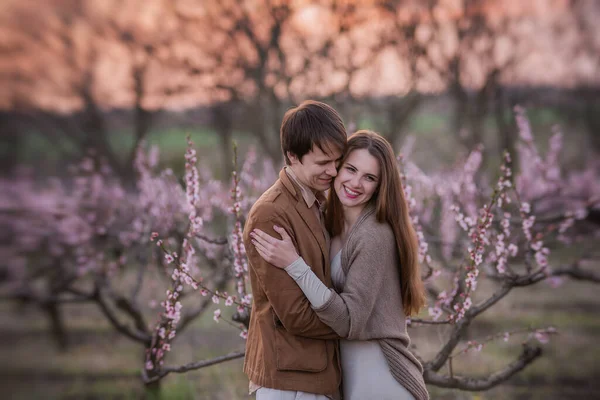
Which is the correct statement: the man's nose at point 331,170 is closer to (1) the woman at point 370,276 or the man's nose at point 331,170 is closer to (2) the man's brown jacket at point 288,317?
(1) the woman at point 370,276

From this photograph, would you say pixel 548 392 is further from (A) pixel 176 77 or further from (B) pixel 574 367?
(A) pixel 176 77

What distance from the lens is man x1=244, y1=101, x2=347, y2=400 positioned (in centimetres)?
236

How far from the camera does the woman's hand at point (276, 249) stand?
2.35 m

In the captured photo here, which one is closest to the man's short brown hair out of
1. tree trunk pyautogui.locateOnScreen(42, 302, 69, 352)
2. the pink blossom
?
the pink blossom

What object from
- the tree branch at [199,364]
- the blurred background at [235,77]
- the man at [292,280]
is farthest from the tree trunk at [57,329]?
the man at [292,280]

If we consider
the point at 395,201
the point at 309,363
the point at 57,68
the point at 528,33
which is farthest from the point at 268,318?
the point at 528,33

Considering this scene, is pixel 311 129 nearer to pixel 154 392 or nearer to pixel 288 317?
pixel 288 317

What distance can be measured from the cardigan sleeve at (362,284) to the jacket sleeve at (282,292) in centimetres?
6

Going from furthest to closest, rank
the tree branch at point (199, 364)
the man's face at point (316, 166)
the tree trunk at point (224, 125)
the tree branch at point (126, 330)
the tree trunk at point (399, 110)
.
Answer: the tree trunk at point (224, 125) → the tree trunk at point (399, 110) → the tree branch at point (126, 330) → the tree branch at point (199, 364) → the man's face at point (316, 166)

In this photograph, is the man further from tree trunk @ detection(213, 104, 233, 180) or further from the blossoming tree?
tree trunk @ detection(213, 104, 233, 180)

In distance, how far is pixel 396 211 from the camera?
8.64 feet

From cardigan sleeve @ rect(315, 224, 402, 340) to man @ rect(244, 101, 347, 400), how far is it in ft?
0.29

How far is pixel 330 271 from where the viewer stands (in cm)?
261

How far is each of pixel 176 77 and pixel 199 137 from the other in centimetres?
431
